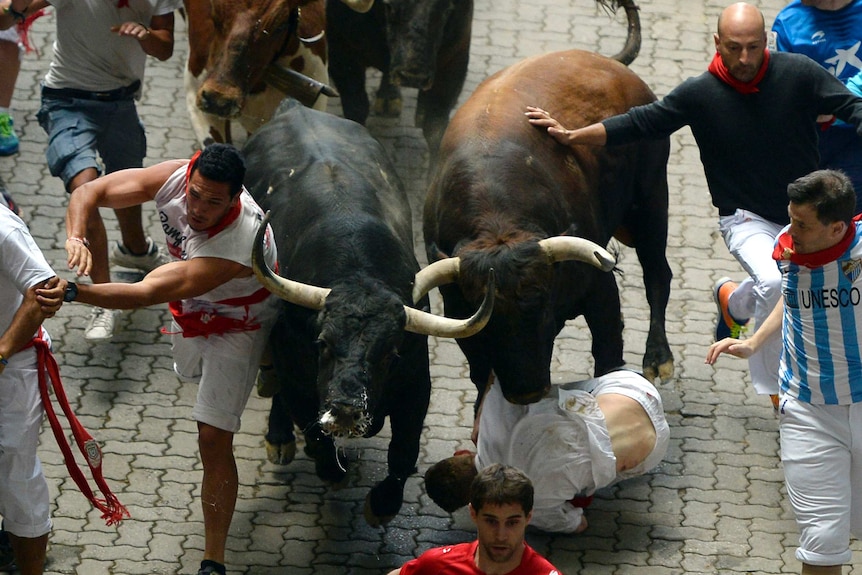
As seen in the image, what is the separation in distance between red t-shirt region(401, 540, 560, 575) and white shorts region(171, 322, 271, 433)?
1.68 m

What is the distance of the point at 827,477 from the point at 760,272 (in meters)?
Result: 1.55

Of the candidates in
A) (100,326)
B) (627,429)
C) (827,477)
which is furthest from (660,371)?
(100,326)

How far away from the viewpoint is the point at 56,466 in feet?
24.5

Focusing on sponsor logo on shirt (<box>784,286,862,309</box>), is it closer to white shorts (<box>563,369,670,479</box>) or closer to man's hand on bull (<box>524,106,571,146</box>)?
white shorts (<box>563,369,670,479</box>)

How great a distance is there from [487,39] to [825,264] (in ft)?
21.8

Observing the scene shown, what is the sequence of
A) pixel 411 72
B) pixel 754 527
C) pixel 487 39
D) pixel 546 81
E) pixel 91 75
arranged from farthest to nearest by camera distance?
pixel 487 39 → pixel 411 72 → pixel 91 75 → pixel 546 81 → pixel 754 527

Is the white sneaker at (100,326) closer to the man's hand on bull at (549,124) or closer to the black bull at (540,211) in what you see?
the black bull at (540,211)

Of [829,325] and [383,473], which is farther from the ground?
[829,325]

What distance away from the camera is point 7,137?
1025 centimetres

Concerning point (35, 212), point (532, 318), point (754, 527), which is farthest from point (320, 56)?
point (754, 527)

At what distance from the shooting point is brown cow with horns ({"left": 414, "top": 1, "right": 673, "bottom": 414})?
6.51 metres

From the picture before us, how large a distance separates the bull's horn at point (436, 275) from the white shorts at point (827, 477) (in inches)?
68.8

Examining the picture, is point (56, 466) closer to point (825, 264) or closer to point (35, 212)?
point (35, 212)

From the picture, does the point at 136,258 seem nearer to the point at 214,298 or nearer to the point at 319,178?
the point at 319,178
